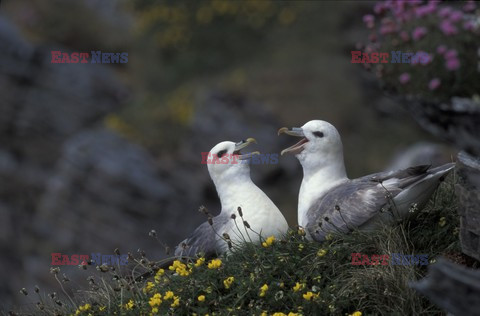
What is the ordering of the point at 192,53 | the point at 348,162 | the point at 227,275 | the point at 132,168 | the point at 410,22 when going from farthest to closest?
1. the point at 192,53
2. the point at 132,168
3. the point at 348,162
4. the point at 410,22
5. the point at 227,275

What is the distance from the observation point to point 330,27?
13.5 m

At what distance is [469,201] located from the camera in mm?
3934

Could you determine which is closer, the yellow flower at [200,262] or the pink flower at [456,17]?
the yellow flower at [200,262]

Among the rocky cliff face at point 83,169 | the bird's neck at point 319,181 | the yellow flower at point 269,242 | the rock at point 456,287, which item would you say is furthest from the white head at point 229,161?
the rocky cliff face at point 83,169

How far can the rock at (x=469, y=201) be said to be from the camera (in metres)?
3.91

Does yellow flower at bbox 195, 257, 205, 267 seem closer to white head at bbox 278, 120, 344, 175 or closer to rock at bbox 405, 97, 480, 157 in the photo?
white head at bbox 278, 120, 344, 175

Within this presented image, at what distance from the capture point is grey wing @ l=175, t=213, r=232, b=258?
495cm

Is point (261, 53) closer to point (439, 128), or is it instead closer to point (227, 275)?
point (227, 275)

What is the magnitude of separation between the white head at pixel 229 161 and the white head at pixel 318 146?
29 cm

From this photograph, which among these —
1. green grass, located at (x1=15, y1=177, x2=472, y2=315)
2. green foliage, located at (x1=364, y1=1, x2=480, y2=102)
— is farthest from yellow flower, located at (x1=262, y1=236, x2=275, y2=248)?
green foliage, located at (x1=364, y1=1, x2=480, y2=102)

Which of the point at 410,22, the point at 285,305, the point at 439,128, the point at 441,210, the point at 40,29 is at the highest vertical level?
the point at 40,29

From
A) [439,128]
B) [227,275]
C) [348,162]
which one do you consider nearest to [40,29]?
[348,162]

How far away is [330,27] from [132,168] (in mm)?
4325

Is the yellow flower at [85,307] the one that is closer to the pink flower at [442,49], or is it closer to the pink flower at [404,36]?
the pink flower at [442,49]
